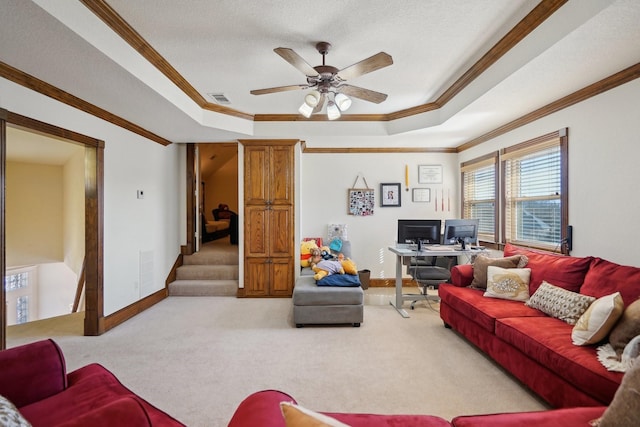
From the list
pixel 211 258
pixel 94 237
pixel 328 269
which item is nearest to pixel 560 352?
pixel 328 269

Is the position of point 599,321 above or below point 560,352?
above

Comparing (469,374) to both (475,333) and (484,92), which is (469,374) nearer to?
(475,333)

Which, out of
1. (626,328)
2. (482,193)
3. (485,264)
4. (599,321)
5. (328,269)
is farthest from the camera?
(482,193)

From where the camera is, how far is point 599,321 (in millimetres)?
1978

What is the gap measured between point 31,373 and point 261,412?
1.23 meters

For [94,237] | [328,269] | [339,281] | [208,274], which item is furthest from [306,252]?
[94,237]

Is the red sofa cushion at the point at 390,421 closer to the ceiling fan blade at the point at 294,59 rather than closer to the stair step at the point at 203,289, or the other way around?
the ceiling fan blade at the point at 294,59

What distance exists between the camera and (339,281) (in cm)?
381

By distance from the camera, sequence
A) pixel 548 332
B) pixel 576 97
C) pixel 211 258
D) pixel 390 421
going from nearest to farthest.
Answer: pixel 390 421 < pixel 548 332 < pixel 576 97 < pixel 211 258

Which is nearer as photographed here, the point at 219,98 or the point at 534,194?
the point at 534,194

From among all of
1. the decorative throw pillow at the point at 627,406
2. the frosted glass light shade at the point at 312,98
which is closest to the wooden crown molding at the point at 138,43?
the frosted glass light shade at the point at 312,98

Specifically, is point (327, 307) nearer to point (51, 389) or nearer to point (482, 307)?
point (482, 307)

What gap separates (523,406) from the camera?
213 cm

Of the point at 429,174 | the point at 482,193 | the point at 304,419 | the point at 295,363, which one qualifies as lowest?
the point at 295,363
